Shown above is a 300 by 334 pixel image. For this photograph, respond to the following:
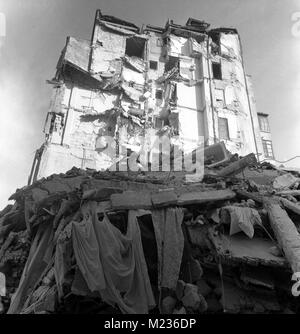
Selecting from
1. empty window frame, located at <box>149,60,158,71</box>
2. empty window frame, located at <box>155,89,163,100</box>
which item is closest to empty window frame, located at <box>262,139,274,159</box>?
empty window frame, located at <box>155,89,163,100</box>

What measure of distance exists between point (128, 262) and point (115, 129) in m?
16.6

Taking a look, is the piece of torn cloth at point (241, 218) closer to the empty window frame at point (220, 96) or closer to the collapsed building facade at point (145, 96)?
the collapsed building facade at point (145, 96)

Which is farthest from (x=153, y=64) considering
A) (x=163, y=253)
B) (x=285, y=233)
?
(x=285, y=233)

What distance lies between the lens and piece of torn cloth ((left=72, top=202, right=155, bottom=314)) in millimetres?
5570

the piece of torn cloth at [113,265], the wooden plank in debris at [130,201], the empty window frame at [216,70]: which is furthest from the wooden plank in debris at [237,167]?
the empty window frame at [216,70]

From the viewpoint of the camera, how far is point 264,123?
27.5 m

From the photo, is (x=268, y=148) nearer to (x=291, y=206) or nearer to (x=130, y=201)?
(x=291, y=206)

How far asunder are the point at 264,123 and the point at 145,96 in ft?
37.0

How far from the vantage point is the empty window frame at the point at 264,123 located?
27.1 m

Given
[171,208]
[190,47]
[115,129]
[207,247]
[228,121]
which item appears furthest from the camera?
[190,47]
